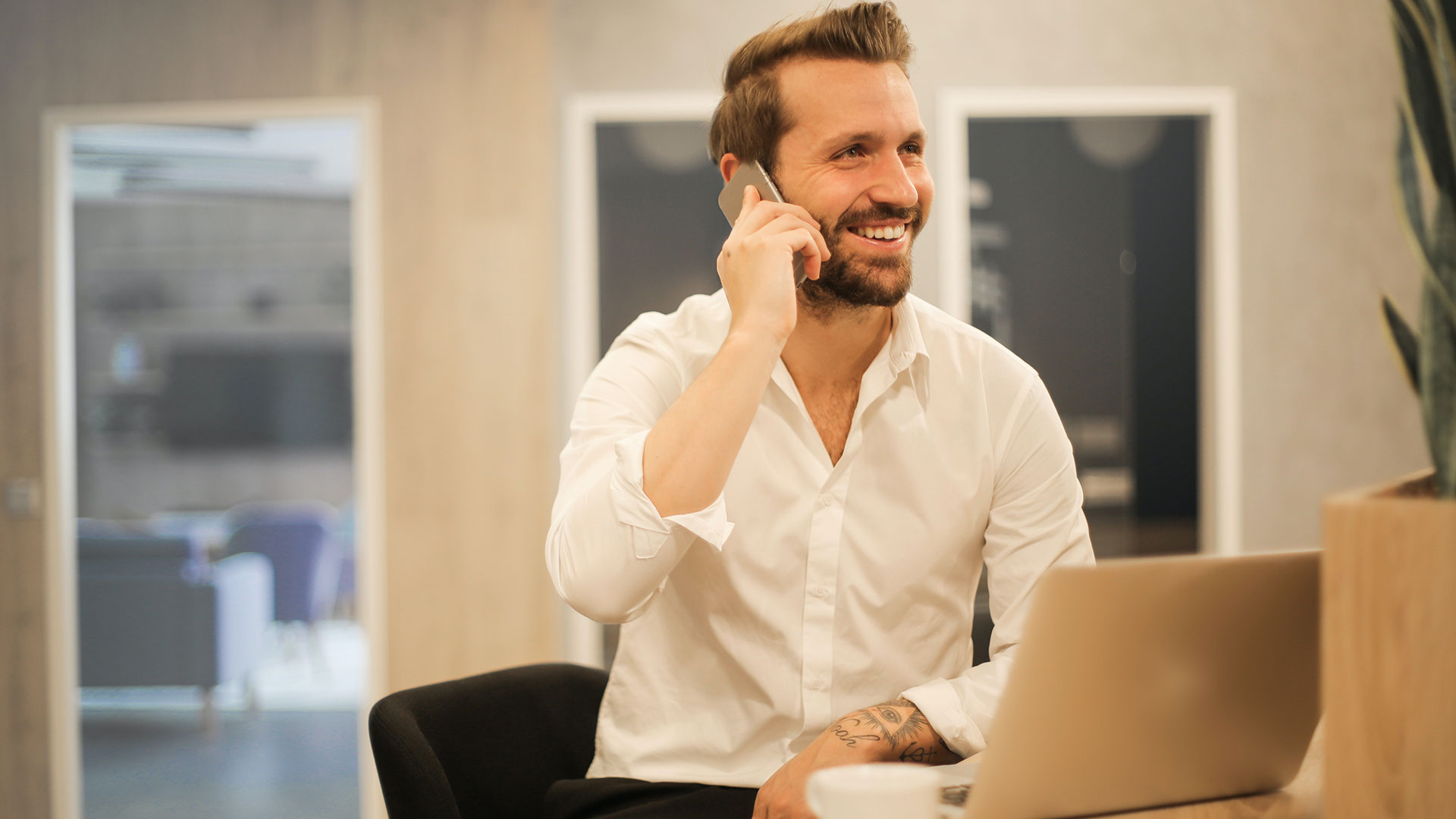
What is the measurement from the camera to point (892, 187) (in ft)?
4.57

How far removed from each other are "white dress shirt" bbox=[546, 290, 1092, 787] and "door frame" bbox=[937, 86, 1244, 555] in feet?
6.69

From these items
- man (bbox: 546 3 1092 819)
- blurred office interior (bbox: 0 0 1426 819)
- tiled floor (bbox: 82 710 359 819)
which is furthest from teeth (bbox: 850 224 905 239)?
tiled floor (bbox: 82 710 359 819)

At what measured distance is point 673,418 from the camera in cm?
112

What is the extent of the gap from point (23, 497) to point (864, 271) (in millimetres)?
3506

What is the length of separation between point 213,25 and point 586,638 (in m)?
2.48

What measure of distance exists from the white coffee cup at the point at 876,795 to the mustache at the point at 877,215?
0.89 m

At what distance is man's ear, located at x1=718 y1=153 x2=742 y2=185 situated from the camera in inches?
63.2

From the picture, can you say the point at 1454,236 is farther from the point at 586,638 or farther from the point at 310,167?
the point at 310,167

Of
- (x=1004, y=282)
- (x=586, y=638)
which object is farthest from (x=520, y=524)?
(x=1004, y=282)

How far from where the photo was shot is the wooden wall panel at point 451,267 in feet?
11.2

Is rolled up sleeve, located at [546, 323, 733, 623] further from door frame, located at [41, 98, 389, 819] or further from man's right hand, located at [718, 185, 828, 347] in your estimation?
door frame, located at [41, 98, 389, 819]

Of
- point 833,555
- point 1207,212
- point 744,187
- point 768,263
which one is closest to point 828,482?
point 833,555

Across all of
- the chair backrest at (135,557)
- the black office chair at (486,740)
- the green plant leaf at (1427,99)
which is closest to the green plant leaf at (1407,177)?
the green plant leaf at (1427,99)

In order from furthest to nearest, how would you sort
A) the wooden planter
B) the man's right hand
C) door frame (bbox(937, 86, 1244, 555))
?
1. door frame (bbox(937, 86, 1244, 555))
2. the man's right hand
3. the wooden planter
